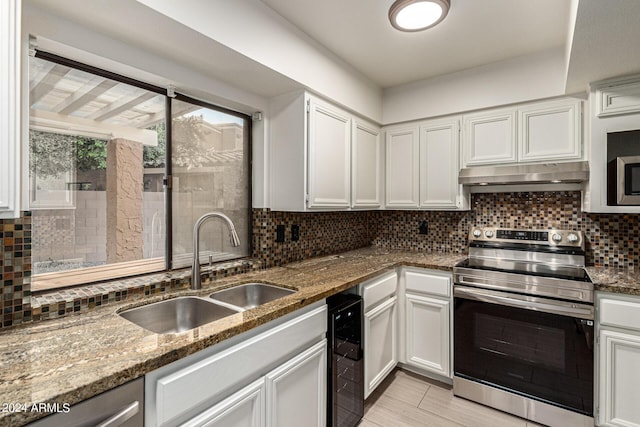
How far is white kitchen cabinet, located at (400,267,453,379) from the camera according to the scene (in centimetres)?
223

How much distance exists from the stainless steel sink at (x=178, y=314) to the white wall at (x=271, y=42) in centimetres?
127

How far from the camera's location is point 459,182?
2.48 metres

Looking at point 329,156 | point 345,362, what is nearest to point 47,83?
point 329,156

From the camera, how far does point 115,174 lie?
5.22 feet

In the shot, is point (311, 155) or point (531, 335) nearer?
point (531, 335)

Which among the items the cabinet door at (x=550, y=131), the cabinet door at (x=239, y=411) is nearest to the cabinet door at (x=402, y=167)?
the cabinet door at (x=550, y=131)

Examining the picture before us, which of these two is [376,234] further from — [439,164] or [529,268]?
[529,268]

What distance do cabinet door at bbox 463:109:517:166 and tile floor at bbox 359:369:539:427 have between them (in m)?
1.75

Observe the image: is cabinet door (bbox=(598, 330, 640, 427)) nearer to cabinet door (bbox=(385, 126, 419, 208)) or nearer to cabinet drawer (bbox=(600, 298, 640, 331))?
cabinet drawer (bbox=(600, 298, 640, 331))

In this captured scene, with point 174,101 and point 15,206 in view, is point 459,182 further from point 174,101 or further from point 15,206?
point 15,206

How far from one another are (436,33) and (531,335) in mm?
1965

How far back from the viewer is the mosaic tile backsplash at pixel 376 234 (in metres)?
1.21

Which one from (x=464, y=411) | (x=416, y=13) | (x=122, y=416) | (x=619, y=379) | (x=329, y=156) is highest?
(x=416, y=13)

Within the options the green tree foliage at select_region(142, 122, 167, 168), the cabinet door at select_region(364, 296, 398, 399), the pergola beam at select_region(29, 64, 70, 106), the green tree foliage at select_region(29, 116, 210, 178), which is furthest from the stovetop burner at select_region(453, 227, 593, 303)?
the pergola beam at select_region(29, 64, 70, 106)
